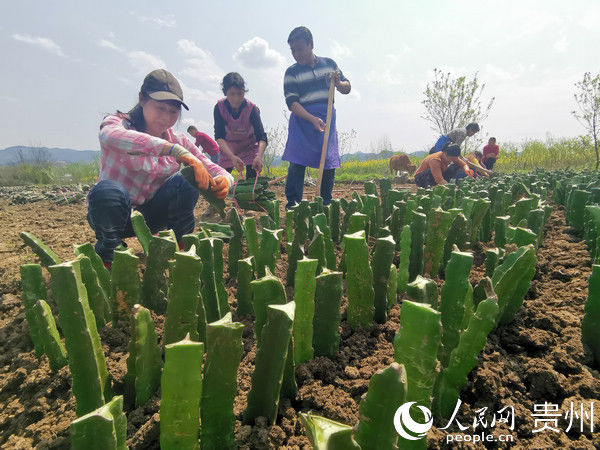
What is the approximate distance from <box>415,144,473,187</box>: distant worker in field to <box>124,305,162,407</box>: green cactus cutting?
652 centimetres

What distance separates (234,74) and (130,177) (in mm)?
2600

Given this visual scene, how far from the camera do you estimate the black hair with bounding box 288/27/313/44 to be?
4.01 m

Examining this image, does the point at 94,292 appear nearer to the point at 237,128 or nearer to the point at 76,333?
the point at 76,333

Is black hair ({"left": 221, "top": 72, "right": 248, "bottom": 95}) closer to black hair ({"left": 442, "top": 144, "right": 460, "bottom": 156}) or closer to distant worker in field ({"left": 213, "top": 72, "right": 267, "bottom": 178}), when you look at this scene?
distant worker in field ({"left": 213, "top": 72, "right": 267, "bottom": 178})

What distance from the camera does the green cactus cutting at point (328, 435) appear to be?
0.62 meters

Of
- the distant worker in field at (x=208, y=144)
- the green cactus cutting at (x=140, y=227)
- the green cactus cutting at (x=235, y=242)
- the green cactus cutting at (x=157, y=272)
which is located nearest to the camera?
the green cactus cutting at (x=157, y=272)

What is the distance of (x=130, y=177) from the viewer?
2.84m

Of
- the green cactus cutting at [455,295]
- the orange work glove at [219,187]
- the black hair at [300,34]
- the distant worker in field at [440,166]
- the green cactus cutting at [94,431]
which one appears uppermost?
the black hair at [300,34]

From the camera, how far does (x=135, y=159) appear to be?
2.80 metres

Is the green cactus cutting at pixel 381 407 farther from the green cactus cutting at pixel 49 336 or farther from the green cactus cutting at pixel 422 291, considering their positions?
the green cactus cutting at pixel 49 336

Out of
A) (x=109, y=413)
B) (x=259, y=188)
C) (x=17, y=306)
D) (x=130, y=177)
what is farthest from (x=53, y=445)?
(x=259, y=188)

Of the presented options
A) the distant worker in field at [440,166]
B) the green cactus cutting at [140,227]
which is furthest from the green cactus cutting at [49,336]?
the distant worker in field at [440,166]

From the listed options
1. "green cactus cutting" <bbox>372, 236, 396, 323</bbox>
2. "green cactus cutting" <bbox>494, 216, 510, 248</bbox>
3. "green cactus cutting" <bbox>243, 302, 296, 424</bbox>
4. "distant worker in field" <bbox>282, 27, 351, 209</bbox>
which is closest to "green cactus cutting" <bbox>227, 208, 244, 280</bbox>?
"green cactus cutting" <bbox>372, 236, 396, 323</bbox>

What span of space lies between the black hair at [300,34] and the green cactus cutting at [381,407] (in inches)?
163
